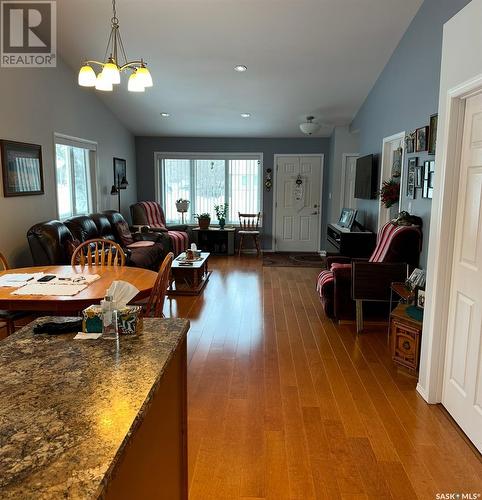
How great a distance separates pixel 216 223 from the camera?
8.41 metres

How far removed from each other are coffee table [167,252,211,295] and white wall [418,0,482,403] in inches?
117

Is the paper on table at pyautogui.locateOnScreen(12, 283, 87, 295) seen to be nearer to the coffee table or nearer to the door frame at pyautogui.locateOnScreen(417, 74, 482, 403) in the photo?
the door frame at pyautogui.locateOnScreen(417, 74, 482, 403)

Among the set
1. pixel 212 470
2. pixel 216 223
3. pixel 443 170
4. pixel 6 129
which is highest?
pixel 6 129

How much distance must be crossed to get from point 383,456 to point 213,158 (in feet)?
22.6

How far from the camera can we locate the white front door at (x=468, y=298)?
2.23 metres

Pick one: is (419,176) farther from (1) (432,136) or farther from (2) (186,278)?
(2) (186,278)

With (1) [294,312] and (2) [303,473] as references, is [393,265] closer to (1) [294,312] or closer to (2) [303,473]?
(1) [294,312]

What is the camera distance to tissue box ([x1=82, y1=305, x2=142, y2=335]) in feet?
4.65

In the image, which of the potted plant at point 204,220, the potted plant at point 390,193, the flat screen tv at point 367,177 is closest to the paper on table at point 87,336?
the potted plant at point 390,193

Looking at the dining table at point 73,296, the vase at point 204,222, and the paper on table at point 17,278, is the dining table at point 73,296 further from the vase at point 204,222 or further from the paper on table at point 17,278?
the vase at point 204,222

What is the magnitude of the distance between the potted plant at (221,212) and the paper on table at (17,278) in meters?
5.13

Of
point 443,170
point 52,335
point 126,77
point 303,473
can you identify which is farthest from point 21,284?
point 126,77

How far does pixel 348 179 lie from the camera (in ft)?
23.9

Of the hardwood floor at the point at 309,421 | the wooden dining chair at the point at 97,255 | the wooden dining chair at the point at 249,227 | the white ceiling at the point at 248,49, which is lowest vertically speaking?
the hardwood floor at the point at 309,421
